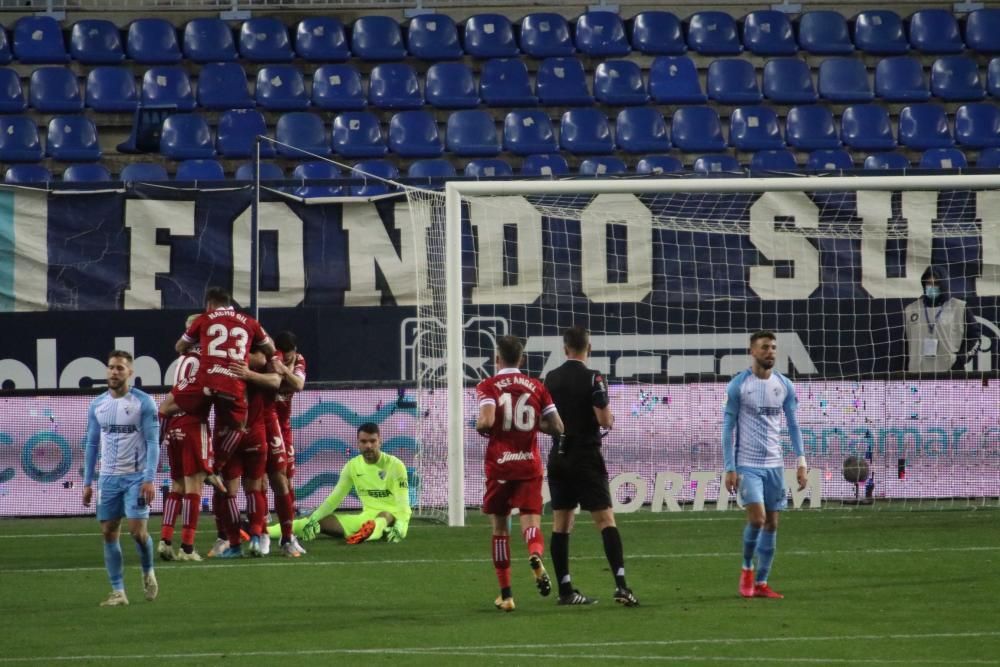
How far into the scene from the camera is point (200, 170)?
1906 cm

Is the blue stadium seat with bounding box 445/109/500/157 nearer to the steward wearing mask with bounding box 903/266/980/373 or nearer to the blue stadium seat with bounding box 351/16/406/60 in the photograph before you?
the blue stadium seat with bounding box 351/16/406/60

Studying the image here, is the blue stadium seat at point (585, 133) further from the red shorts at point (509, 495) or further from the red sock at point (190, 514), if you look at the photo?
the red shorts at point (509, 495)

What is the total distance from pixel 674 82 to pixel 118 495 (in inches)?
502

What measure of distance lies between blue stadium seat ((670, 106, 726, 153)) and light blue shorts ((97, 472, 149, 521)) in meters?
11.7

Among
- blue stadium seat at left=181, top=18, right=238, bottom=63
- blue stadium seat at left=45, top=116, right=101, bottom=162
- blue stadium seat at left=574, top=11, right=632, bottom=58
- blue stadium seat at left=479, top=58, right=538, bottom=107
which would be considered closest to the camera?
blue stadium seat at left=45, top=116, right=101, bottom=162

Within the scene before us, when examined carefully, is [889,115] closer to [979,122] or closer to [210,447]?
[979,122]

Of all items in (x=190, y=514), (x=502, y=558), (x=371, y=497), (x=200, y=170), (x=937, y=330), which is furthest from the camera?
(x=200, y=170)

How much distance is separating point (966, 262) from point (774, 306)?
219 cm

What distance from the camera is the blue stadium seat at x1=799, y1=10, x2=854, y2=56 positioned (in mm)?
21312

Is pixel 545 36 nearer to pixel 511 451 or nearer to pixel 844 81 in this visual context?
pixel 844 81

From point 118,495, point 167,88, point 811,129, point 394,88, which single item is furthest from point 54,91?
point 118,495

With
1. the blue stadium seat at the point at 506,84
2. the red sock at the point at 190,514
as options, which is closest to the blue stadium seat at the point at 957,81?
→ the blue stadium seat at the point at 506,84

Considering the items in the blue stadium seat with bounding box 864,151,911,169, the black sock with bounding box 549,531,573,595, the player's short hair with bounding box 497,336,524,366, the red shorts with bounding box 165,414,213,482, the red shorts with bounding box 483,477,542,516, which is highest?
the blue stadium seat with bounding box 864,151,911,169

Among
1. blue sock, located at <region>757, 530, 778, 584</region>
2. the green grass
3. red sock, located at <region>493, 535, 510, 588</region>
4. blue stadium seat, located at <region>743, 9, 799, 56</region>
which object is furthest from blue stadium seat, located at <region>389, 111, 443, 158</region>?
red sock, located at <region>493, 535, 510, 588</region>
